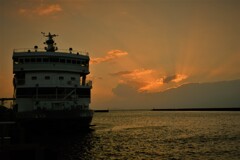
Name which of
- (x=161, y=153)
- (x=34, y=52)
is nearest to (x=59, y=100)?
A: (x=34, y=52)

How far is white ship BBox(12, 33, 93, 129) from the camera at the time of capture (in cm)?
3681

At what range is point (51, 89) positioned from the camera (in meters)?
39.5

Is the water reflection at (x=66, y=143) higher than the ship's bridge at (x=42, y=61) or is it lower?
lower

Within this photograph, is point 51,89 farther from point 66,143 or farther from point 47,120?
point 66,143

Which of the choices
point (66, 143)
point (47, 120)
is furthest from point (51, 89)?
point (66, 143)

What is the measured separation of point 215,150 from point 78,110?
17628 millimetres

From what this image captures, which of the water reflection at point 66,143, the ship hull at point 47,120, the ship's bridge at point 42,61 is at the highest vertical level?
the ship's bridge at point 42,61

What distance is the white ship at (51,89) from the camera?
36.8 metres

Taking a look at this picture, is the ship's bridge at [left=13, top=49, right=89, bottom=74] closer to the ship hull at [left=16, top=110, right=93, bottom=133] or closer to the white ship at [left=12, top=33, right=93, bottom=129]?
the white ship at [left=12, top=33, right=93, bottom=129]

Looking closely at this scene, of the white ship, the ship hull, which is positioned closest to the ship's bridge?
the white ship

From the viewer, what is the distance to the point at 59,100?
39.2m

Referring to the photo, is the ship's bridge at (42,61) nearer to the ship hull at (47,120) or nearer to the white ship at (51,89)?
the white ship at (51,89)

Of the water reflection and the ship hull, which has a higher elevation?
the ship hull

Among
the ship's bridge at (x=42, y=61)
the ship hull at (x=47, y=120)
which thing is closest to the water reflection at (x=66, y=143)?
the ship hull at (x=47, y=120)
